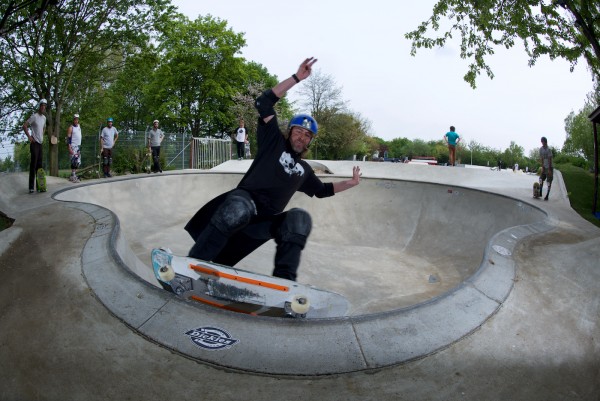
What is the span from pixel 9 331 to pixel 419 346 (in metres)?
2.81

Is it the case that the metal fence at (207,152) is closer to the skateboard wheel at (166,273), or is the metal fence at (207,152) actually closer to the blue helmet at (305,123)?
the blue helmet at (305,123)

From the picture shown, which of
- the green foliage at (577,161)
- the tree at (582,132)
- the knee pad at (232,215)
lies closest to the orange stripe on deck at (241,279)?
the knee pad at (232,215)

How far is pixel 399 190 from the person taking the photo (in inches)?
449

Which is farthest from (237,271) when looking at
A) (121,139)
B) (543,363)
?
(121,139)

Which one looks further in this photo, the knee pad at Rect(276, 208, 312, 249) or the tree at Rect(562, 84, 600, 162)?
the tree at Rect(562, 84, 600, 162)

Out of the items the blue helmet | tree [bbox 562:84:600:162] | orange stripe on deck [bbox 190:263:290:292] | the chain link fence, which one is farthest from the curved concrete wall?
tree [bbox 562:84:600:162]

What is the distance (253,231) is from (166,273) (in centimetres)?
97

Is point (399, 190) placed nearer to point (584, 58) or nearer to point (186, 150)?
point (584, 58)

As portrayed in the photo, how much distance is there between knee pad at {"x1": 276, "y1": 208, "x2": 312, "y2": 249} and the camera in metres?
3.53

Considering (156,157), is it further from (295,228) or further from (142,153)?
(295,228)

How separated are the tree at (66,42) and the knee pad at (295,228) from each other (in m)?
13.7

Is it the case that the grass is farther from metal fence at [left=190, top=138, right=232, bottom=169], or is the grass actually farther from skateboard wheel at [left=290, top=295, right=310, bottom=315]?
metal fence at [left=190, top=138, right=232, bottom=169]

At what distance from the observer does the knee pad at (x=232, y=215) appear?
335 cm

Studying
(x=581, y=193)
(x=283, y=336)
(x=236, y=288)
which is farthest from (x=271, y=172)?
(x=581, y=193)
